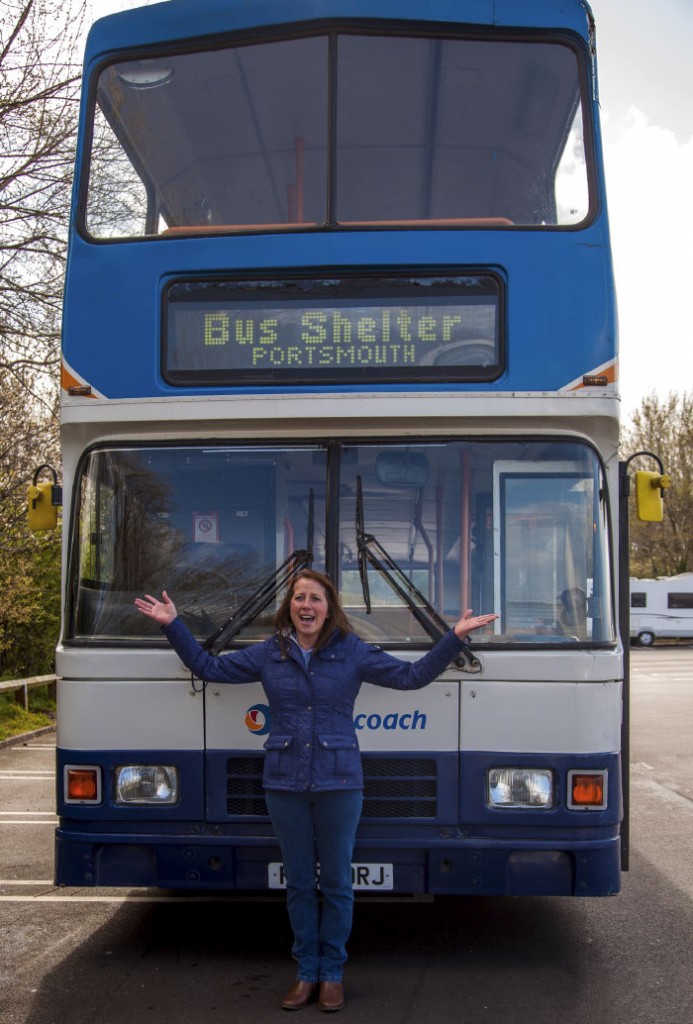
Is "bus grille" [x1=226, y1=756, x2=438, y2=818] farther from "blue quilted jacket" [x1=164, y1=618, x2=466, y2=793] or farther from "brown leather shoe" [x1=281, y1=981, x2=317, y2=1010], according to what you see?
"brown leather shoe" [x1=281, y1=981, x2=317, y2=1010]

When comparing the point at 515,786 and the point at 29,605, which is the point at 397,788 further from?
the point at 29,605

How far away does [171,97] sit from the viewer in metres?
6.50

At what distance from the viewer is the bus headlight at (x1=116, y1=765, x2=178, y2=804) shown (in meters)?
5.74

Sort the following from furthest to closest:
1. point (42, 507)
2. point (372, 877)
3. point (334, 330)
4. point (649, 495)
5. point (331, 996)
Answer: point (42, 507), point (649, 495), point (334, 330), point (372, 877), point (331, 996)

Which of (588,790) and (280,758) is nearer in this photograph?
(280,758)

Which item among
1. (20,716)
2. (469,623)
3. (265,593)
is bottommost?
(20,716)

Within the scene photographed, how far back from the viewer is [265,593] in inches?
225

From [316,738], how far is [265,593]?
76 centimetres

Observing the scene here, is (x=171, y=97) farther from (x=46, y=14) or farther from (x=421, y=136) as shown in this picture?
(x=46, y=14)

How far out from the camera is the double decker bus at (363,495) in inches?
222

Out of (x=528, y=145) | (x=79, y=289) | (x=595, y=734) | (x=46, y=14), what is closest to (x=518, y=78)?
A: (x=528, y=145)

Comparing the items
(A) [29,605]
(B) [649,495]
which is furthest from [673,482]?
(B) [649,495]

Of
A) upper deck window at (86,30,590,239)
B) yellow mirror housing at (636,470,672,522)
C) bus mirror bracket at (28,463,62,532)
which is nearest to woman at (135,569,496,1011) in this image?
yellow mirror housing at (636,470,672,522)

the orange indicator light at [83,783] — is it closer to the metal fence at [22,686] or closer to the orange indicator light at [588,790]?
the orange indicator light at [588,790]
